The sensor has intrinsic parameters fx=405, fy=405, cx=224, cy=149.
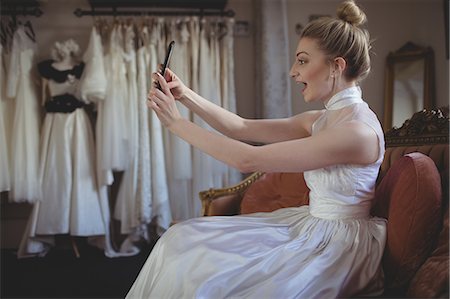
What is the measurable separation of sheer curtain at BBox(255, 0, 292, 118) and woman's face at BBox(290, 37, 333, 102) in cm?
169

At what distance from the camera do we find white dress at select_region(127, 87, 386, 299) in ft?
2.89

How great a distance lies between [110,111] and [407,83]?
6.88 feet

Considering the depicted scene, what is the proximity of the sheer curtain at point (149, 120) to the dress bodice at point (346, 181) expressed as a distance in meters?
1.67

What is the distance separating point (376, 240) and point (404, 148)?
48 centimetres

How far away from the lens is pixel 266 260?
92 centimetres

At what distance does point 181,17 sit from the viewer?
289 centimetres

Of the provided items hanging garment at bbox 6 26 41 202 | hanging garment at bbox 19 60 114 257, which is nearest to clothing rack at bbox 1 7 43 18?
hanging garment at bbox 6 26 41 202

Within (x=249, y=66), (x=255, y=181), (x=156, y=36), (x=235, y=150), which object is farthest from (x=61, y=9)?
(x=235, y=150)

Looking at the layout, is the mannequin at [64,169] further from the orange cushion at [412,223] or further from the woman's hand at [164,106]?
the orange cushion at [412,223]

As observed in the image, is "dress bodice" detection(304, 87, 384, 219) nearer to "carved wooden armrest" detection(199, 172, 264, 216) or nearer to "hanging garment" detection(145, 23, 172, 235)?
"carved wooden armrest" detection(199, 172, 264, 216)

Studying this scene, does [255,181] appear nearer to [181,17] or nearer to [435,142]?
[435,142]

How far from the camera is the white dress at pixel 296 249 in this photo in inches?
34.6

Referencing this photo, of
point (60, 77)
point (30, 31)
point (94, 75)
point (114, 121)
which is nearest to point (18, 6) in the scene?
point (30, 31)

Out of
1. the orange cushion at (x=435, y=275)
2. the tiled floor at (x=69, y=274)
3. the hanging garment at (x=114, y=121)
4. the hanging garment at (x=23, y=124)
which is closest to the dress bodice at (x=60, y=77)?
the hanging garment at (x=23, y=124)
